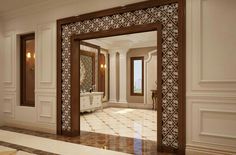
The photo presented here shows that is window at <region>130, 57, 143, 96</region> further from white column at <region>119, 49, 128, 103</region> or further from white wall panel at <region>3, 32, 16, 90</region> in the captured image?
white wall panel at <region>3, 32, 16, 90</region>

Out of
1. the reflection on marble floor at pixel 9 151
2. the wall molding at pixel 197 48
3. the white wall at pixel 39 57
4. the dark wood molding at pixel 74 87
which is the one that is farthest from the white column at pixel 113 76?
the wall molding at pixel 197 48

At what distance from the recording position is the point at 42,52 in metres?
5.29

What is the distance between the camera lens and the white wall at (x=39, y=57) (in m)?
5.01

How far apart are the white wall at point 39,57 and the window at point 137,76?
5.75 metres

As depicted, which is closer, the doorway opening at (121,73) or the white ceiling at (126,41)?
the doorway opening at (121,73)

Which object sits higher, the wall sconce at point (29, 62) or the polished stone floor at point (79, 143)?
the wall sconce at point (29, 62)

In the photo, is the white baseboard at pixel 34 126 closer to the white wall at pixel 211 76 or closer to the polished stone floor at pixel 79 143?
the polished stone floor at pixel 79 143

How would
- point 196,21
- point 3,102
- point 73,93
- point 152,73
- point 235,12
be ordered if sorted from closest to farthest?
point 235,12 < point 196,21 < point 73,93 < point 3,102 < point 152,73

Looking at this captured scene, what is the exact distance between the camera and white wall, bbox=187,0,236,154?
3.15 meters

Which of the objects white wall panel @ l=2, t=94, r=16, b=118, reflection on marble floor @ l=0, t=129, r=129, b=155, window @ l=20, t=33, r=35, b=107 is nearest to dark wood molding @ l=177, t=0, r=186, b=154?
reflection on marble floor @ l=0, t=129, r=129, b=155

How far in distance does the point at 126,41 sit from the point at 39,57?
5.25 meters

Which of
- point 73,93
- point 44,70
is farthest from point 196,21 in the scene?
point 44,70

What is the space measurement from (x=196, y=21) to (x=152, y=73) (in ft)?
20.8

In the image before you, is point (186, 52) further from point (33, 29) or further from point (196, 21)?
point (33, 29)
